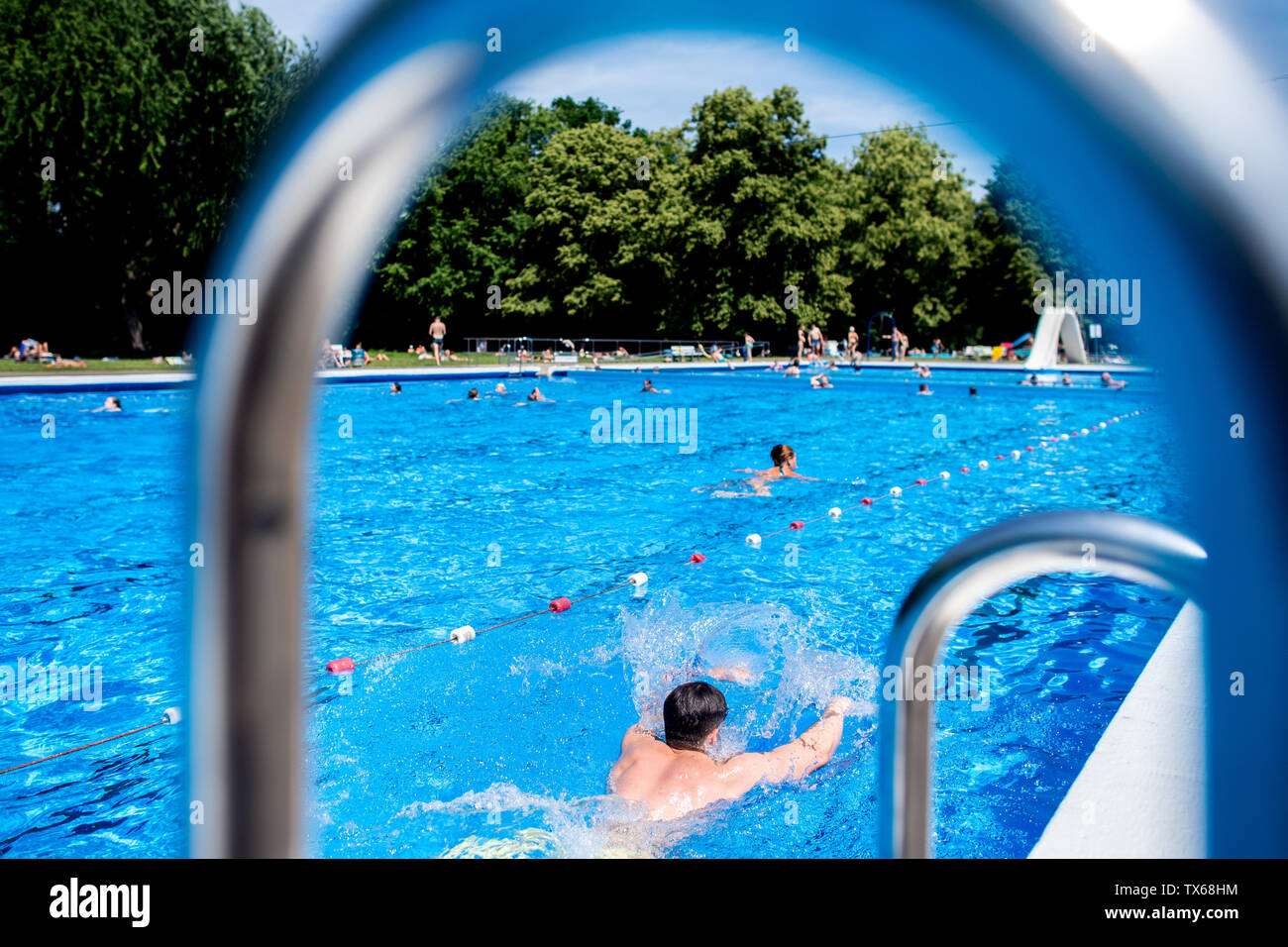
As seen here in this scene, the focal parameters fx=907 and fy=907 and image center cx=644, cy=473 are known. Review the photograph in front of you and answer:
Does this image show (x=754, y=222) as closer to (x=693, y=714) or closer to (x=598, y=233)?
(x=598, y=233)

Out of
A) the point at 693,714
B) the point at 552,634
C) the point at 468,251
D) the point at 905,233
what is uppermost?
the point at 905,233

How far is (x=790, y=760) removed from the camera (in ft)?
16.5

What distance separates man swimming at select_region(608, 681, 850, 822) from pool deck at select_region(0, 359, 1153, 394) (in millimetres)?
7224

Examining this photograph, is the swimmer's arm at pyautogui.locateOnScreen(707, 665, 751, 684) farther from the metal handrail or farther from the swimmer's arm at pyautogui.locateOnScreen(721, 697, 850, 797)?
the metal handrail

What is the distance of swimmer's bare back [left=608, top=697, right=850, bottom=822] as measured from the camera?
4.52 metres

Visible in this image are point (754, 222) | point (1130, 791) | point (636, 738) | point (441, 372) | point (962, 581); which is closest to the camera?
point (962, 581)

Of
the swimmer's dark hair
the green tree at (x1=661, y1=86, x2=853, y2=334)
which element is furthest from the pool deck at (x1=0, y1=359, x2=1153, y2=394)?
the green tree at (x1=661, y1=86, x2=853, y2=334)

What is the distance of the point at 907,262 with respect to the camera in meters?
50.3

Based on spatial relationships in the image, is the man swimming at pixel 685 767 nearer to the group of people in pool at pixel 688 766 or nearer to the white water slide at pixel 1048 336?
the group of people in pool at pixel 688 766

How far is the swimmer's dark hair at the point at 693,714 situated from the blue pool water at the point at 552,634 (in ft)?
1.20

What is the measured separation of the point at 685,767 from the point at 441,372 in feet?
75.8

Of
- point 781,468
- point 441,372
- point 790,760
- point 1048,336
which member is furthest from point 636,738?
point 1048,336
